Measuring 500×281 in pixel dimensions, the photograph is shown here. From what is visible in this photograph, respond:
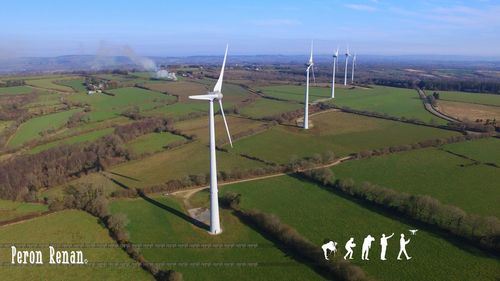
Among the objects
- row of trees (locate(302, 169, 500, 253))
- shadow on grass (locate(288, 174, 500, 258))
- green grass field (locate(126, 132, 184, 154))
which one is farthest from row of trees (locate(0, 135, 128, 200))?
row of trees (locate(302, 169, 500, 253))

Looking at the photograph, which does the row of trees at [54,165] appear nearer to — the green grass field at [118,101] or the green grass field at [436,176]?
the green grass field at [118,101]

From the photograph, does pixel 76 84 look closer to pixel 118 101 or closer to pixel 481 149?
pixel 118 101

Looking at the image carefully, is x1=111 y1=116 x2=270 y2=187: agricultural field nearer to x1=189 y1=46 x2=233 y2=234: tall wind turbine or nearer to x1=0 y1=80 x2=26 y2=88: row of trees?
x1=189 y1=46 x2=233 y2=234: tall wind turbine

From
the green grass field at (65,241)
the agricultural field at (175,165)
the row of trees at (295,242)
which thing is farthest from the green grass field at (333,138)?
the green grass field at (65,241)

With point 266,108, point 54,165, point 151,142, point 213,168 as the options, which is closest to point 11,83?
point 266,108

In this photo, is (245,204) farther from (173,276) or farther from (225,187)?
(173,276)
